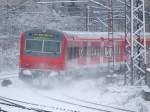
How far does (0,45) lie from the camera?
149ft

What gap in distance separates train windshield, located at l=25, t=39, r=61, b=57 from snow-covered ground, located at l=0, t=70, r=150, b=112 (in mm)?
1582

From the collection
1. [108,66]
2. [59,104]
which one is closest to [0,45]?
[108,66]

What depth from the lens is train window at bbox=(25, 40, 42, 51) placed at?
2377cm

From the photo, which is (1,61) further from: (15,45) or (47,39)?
(47,39)

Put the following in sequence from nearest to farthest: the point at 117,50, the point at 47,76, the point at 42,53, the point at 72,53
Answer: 1. the point at 47,76
2. the point at 42,53
3. the point at 72,53
4. the point at 117,50

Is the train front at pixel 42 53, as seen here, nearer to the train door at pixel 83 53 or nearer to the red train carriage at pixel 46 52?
the red train carriage at pixel 46 52

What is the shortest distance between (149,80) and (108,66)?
776 centimetres

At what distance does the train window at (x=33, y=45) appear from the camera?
78.0 ft

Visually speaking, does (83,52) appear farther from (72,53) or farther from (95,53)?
(95,53)

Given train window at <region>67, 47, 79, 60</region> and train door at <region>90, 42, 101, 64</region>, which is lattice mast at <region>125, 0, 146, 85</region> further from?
train door at <region>90, 42, 101, 64</region>

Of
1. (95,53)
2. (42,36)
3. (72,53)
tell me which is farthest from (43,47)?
(95,53)

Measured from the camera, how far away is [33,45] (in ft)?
78.4

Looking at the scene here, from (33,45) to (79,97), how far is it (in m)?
4.31

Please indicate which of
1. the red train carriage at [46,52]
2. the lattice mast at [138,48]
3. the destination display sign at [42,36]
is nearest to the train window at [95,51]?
the red train carriage at [46,52]
